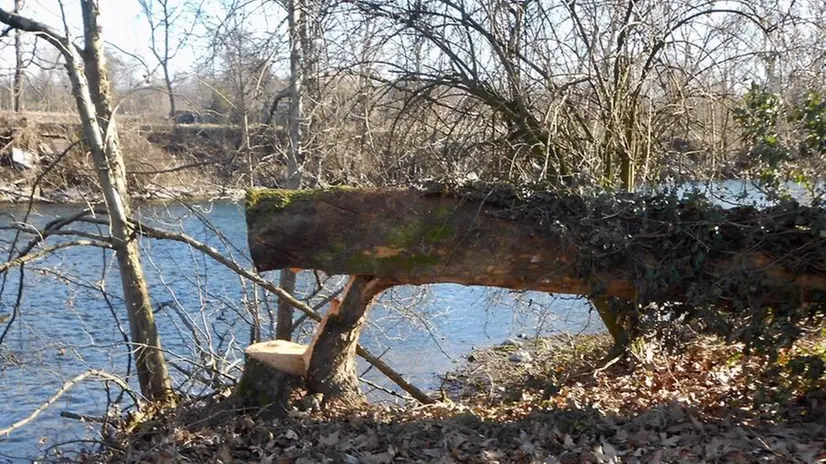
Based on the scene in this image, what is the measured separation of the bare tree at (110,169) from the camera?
24.7ft

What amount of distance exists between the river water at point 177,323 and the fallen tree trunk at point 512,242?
227 centimetres

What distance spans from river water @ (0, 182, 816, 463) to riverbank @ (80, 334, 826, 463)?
1768mm

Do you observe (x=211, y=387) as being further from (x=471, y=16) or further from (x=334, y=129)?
(x=471, y=16)

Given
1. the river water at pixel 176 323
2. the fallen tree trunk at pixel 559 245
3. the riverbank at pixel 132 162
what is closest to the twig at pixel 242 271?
the river water at pixel 176 323

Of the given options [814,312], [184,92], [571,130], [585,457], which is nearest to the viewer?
[585,457]

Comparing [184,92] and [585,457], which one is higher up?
[184,92]

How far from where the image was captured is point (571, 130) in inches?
288

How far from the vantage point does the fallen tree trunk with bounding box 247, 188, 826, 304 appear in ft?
15.5

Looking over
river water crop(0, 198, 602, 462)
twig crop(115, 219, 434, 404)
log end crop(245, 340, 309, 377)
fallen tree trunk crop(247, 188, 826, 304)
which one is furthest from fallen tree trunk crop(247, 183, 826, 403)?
river water crop(0, 198, 602, 462)

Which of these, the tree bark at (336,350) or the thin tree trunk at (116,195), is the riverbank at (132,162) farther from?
the tree bark at (336,350)

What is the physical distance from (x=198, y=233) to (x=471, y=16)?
30.6 ft

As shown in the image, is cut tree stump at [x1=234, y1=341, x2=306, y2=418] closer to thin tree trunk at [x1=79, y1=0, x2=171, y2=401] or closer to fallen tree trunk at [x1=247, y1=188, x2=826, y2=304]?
fallen tree trunk at [x1=247, y1=188, x2=826, y2=304]

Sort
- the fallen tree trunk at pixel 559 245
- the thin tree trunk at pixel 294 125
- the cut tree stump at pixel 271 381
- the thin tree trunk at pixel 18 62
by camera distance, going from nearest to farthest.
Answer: the fallen tree trunk at pixel 559 245 → the cut tree stump at pixel 271 381 → the thin tree trunk at pixel 18 62 → the thin tree trunk at pixel 294 125

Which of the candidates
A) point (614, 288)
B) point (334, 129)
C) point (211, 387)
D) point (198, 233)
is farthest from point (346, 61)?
point (198, 233)
